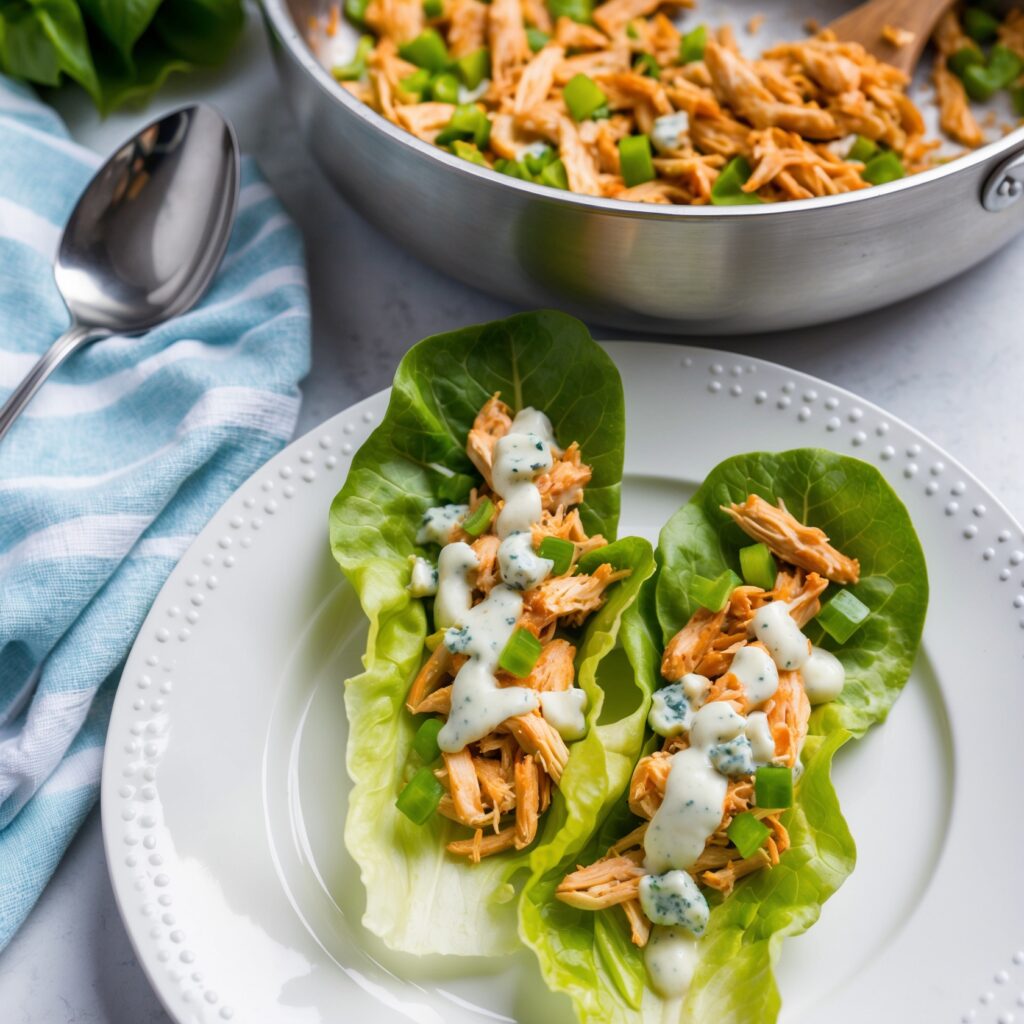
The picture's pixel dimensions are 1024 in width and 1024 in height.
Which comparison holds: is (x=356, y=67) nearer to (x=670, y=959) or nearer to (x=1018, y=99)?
(x=1018, y=99)

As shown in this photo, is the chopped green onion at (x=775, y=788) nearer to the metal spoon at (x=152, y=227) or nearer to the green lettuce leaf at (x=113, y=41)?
the metal spoon at (x=152, y=227)

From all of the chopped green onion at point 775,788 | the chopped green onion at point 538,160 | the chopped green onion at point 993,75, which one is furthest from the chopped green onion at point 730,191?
the chopped green onion at point 775,788

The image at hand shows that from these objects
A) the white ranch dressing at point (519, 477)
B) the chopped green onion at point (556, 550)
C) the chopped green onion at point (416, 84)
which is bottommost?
the chopped green onion at point (556, 550)

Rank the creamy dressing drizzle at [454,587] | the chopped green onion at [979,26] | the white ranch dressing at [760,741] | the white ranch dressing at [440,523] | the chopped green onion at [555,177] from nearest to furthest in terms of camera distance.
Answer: the white ranch dressing at [760,741] < the creamy dressing drizzle at [454,587] < the white ranch dressing at [440,523] < the chopped green onion at [555,177] < the chopped green onion at [979,26]

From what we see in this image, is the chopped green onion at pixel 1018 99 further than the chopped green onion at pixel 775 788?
Yes

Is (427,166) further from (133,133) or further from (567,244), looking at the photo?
(133,133)

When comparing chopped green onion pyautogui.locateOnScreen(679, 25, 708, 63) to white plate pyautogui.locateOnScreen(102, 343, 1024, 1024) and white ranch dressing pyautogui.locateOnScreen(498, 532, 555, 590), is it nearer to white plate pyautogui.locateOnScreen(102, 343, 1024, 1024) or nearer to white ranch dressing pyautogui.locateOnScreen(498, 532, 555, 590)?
white plate pyautogui.locateOnScreen(102, 343, 1024, 1024)

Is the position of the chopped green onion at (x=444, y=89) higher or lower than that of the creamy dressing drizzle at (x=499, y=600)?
higher

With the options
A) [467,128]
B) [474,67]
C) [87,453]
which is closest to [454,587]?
Answer: [87,453]
